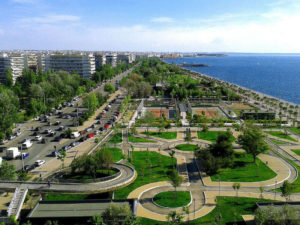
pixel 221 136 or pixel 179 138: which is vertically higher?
pixel 221 136

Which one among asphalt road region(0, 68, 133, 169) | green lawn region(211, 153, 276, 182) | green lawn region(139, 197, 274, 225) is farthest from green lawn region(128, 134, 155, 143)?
green lawn region(139, 197, 274, 225)

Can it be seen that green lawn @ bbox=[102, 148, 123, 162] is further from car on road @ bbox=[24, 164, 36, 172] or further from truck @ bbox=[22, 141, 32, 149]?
truck @ bbox=[22, 141, 32, 149]

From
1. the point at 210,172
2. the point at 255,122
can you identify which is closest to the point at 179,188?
the point at 210,172

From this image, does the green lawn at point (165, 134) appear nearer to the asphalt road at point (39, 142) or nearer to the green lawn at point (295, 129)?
the asphalt road at point (39, 142)

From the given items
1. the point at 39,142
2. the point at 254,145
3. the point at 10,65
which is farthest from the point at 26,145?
the point at 10,65

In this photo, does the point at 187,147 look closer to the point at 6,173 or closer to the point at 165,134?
the point at 165,134

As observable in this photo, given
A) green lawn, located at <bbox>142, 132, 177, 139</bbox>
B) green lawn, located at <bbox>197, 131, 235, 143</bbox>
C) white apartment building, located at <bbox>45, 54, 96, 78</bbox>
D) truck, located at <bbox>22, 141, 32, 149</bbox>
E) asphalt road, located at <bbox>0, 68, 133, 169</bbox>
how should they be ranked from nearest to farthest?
asphalt road, located at <bbox>0, 68, 133, 169</bbox> → truck, located at <bbox>22, 141, 32, 149</bbox> → green lawn, located at <bbox>197, 131, 235, 143</bbox> → green lawn, located at <bbox>142, 132, 177, 139</bbox> → white apartment building, located at <bbox>45, 54, 96, 78</bbox>

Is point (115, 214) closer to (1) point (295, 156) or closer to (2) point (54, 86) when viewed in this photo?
(1) point (295, 156)
